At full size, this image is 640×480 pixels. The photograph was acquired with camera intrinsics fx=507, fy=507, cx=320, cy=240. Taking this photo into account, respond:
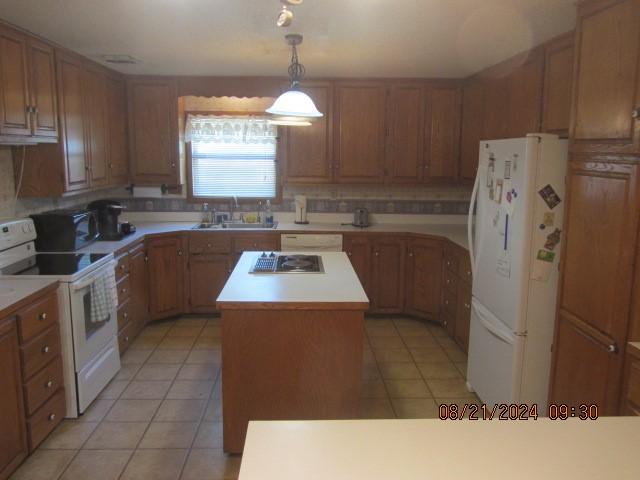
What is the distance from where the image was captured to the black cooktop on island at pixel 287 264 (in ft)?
A: 10.2

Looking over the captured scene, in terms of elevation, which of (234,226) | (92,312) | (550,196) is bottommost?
(92,312)

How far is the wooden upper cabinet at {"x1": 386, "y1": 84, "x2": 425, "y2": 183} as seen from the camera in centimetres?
487

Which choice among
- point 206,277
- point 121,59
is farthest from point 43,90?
point 206,277

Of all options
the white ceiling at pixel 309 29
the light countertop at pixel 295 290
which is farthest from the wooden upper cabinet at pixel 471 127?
the light countertop at pixel 295 290

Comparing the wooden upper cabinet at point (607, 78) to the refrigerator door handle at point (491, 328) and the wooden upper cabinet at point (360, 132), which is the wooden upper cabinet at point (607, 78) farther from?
the wooden upper cabinet at point (360, 132)

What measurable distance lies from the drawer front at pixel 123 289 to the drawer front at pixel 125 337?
0.76 ft

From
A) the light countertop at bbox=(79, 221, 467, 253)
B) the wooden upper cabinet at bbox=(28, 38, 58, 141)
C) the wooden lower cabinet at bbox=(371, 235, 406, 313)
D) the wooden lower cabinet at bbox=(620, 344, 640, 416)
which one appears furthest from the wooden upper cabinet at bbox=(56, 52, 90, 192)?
the wooden lower cabinet at bbox=(620, 344, 640, 416)

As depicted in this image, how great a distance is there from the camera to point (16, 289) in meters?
2.67

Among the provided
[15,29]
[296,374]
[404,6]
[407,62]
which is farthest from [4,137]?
[407,62]

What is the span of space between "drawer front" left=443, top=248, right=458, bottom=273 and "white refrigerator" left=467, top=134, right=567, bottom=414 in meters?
1.14

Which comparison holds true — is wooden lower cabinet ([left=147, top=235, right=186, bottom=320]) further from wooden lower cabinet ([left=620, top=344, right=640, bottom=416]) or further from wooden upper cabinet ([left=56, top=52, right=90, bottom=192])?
wooden lower cabinet ([left=620, top=344, right=640, bottom=416])

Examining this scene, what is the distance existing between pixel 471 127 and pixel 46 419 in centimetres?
403

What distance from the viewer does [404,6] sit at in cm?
256

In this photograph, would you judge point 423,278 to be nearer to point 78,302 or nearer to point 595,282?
point 595,282
